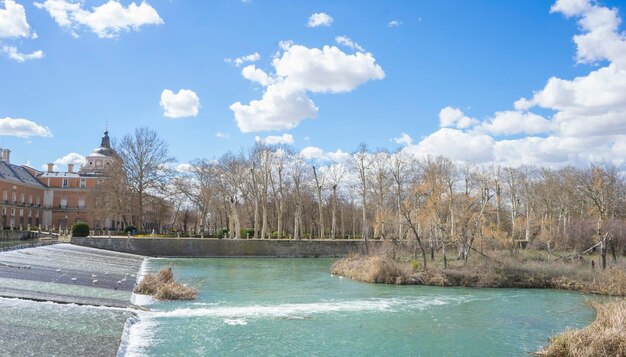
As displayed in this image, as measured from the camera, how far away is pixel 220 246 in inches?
1923

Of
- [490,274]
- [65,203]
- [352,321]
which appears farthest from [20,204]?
[352,321]

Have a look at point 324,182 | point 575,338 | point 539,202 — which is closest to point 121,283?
point 575,338

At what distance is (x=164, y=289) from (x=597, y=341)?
1443cm

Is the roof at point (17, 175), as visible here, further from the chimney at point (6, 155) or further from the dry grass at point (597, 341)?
the dry grass at point (597, 341)

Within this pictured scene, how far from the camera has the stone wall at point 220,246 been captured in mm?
46562

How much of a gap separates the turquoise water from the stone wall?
68.8ft

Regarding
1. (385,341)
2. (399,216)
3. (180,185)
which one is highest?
(180,185)

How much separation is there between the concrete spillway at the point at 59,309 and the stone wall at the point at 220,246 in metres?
21.7

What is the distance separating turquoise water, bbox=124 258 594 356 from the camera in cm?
1338

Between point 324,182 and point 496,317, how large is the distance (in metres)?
50.0

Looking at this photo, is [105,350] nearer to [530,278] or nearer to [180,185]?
[530,278]

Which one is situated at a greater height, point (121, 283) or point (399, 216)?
point (399, 216)

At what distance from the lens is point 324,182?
2680 inches

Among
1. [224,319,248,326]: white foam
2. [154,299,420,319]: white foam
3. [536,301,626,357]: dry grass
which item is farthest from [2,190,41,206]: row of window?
[536,301,626,357]: dry grass
